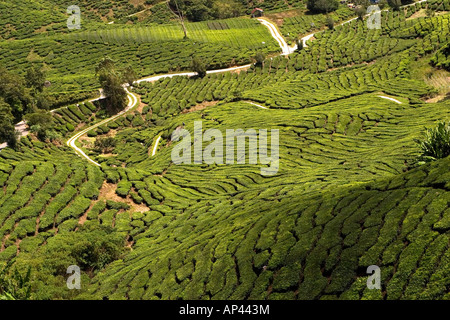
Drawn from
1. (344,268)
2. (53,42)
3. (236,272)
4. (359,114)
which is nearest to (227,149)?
(359,114)

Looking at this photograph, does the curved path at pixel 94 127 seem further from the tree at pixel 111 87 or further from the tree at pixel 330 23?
the tree at pixel 330 23

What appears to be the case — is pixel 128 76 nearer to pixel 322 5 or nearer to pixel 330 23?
pixel 330 23

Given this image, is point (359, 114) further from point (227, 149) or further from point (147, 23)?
point (147, 23)

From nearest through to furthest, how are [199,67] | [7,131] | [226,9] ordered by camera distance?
[7,131] → [199,67] → [226,9]

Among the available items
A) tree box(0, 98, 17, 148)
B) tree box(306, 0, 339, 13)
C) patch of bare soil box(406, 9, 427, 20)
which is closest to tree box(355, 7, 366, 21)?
tree box(306, 0, 339, 13)

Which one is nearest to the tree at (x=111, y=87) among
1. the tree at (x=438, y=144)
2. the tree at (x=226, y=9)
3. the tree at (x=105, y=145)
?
the tree at (x=105, y=145)

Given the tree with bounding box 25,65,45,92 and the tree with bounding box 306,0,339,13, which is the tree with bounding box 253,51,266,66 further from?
the tree with bounding box 25,65,45,92

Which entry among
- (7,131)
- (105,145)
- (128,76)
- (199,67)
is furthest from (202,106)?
(7,131)
